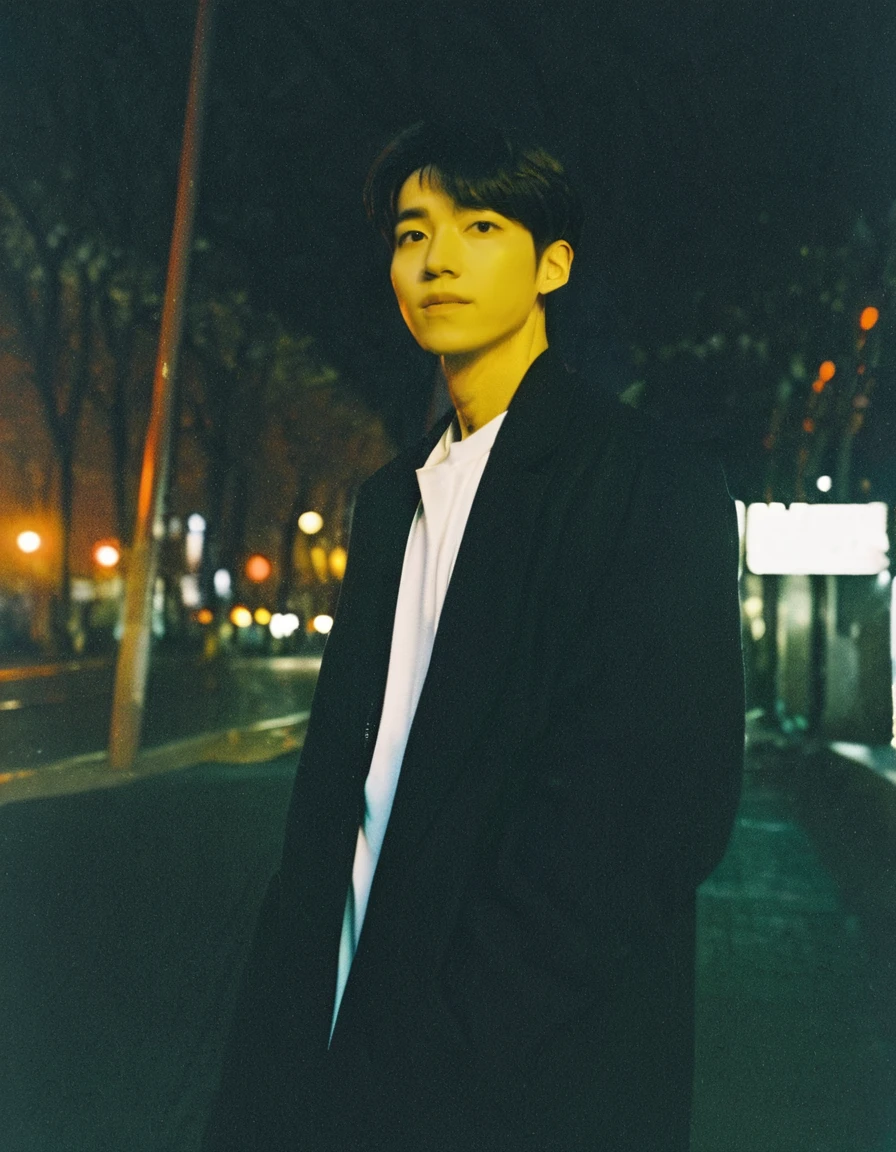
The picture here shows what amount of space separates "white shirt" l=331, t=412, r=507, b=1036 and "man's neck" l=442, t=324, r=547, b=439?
0.03 metres

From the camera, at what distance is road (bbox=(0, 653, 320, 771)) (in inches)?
525

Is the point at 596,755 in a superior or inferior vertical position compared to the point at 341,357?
inferior

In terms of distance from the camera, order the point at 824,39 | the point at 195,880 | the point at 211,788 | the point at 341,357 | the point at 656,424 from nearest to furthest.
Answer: the point at 656,424 < the point at 824,39 < the point at 195,880 < the point at 341,357 < the point at 211,788

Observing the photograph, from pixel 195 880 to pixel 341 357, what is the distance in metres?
3.63

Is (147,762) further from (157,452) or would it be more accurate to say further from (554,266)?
(554,266)

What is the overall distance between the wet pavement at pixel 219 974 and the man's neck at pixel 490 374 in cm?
241

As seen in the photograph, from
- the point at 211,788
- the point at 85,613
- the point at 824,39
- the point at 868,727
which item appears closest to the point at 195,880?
the point at 211,788

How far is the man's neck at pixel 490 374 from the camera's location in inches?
61.4

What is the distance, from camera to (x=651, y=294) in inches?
204

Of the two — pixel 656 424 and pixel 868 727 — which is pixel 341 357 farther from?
pixel 868 727

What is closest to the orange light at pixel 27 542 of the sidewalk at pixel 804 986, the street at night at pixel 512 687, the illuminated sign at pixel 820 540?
the street at night at pixel 512 687

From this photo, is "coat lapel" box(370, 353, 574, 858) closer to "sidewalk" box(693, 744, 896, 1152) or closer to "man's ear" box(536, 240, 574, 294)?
"man's ear" box(536, 240, 574, 294)

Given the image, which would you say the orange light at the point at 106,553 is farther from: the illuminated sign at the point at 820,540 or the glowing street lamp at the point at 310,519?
the illuminated sign at the point at 820,540

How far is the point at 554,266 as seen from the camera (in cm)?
162
